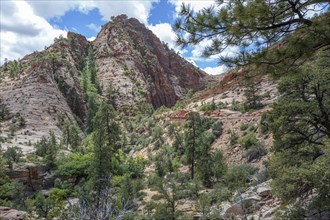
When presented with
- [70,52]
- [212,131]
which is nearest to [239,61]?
[212,131]

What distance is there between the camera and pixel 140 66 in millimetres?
95000

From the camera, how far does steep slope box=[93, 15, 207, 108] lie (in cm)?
8625

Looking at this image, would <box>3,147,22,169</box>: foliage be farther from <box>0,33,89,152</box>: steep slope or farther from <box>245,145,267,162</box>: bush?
<box>245,145,267,162</box>: bush

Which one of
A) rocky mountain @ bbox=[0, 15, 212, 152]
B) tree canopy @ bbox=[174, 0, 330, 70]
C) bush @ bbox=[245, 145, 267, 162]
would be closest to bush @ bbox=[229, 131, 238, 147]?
bush @ bbox=[245, 145, 267, 162]

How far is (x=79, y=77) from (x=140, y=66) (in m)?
19.2

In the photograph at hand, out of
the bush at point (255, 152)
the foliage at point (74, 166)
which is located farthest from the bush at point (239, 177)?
the foliage at point (74, 166)

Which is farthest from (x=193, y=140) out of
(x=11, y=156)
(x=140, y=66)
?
(x=140, y=66)

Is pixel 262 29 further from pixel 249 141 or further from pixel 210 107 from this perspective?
pixel 210 107

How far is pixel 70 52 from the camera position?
89.3m

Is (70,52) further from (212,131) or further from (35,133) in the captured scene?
(212,131)

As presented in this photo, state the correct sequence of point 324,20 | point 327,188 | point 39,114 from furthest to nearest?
point 39,114, point 327,188, point 324,20

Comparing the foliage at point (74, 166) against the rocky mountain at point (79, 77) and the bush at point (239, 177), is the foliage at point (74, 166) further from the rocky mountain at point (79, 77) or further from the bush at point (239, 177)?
the bush at point (239, 177)

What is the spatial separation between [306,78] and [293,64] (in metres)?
8.61

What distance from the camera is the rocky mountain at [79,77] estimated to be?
2159 inches
